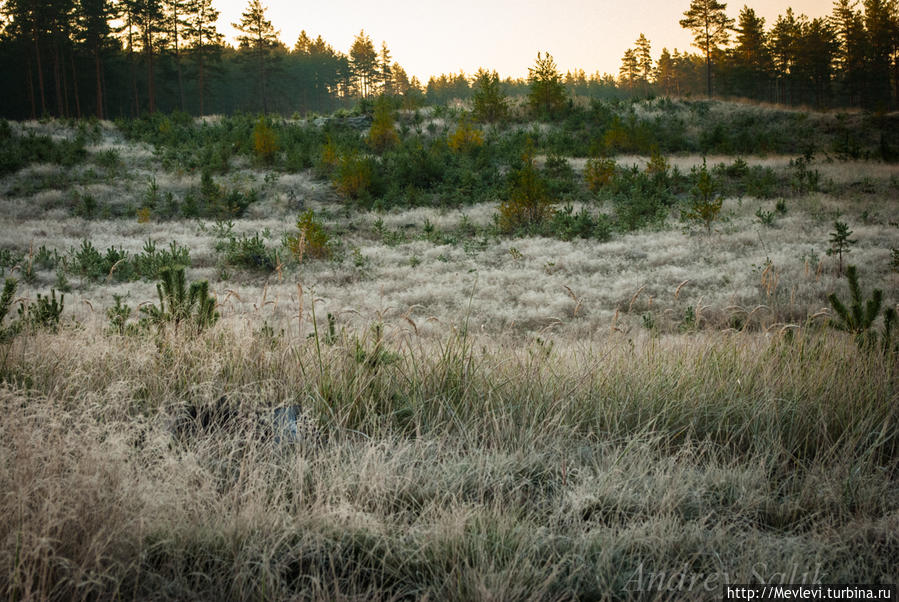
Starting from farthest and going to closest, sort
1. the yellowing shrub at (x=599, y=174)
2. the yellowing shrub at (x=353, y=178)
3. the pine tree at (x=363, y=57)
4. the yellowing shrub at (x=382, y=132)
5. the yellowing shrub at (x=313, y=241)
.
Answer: the pine tree at (x=363, y=57)
the yellowing shrub at (x=382, y=132)
the yellowing shrub at (x=599, y=174)
the yellowing shrub at (x=353, y=178)
the yellowing shrub at (x=313, y=241)

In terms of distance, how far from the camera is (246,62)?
54.0 m

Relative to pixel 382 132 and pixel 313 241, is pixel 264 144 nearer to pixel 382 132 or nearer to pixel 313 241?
pixel 382 132

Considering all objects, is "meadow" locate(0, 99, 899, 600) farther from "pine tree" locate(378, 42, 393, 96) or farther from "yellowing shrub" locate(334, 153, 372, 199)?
"pine tree" locate(378, 42, 393, 96)

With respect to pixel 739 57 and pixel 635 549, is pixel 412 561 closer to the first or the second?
pixel 635 549

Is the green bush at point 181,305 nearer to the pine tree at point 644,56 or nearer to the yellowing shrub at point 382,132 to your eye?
the yellowing shrub at point 382,132

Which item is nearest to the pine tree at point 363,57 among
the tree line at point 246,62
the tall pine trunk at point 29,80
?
the tree line at point 246,62

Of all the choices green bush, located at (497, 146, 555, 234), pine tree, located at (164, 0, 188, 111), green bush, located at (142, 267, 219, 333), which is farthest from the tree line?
green bush, located at (142, 267, 219, 333)

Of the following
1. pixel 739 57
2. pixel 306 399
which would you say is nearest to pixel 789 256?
pixel 306 399

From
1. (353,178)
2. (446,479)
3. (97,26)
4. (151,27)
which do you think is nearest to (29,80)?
(97,26)

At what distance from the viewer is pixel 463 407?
286cm

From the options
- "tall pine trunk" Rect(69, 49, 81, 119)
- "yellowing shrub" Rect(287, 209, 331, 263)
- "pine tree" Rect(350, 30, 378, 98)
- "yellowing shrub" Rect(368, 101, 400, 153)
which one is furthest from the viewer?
"pine tree" Rect(350, 30, 378, 98)

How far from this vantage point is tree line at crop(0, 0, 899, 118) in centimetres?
3872

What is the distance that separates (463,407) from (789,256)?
1004 cm

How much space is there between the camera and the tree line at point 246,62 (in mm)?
38719
